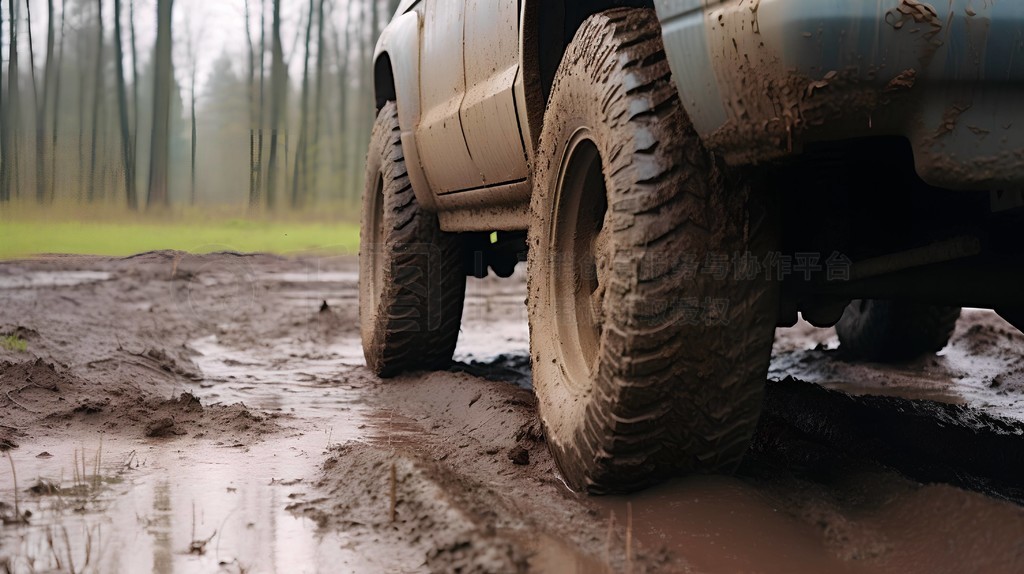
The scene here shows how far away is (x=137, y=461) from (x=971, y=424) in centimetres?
311

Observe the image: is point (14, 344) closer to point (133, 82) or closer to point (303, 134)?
point (133, 82)

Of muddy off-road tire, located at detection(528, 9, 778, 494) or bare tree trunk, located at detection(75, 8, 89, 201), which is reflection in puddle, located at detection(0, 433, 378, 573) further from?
bare tree trunk, located at detection(75, 8, 89, 201)

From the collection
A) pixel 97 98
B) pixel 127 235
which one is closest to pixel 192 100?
pixel 127 235

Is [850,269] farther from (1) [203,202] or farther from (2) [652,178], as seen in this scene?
(1) [203,202]

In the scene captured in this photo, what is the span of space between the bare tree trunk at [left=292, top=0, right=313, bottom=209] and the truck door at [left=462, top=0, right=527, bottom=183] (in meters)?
5.43

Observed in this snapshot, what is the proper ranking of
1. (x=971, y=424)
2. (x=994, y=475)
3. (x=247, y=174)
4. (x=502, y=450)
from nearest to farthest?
1. (x=994, y=475)
2. (x=502, y=450)
3. (x=971, y=424)
4. (x=247, y=174)

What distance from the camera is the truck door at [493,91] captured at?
3787mm

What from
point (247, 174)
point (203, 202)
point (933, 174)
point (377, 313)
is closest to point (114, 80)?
point (203, 202)

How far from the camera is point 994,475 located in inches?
129

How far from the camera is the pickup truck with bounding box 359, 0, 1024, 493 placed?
6.53ft

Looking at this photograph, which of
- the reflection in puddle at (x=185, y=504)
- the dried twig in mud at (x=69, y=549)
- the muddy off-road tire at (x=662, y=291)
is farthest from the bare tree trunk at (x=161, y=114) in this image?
the muddy off-road tire at (x=662, y=291)

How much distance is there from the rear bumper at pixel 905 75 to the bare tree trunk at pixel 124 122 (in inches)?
276

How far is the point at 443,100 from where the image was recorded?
4676 millimetres

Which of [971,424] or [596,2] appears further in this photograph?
[971,424]
